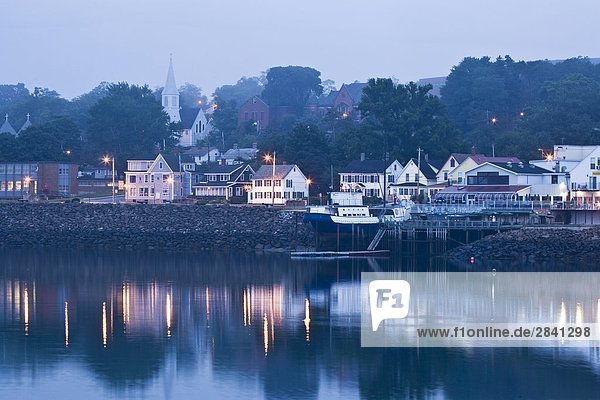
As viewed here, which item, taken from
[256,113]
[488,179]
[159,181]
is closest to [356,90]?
[256,113]

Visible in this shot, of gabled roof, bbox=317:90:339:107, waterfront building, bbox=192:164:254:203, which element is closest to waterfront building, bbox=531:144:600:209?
waterfront building, bbox=192:164:254:203

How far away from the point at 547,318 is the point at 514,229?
91.3 feet

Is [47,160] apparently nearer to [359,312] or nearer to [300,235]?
[300,235]

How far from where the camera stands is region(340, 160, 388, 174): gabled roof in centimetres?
10338

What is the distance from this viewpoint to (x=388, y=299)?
5319 centimetres

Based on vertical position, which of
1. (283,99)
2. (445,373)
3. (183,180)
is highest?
(283,99)

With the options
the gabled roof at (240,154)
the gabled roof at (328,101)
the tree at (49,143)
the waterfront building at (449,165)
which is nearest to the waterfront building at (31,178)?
the tree at (49,143)

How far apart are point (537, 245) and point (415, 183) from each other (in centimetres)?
2961

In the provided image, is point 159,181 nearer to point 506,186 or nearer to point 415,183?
point 415,183

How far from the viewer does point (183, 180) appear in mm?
111375

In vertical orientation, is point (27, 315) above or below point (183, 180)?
below

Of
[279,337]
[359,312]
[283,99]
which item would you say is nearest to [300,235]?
[359,312]

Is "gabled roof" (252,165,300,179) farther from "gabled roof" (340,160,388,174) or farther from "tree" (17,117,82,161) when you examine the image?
"tree" (17,117,82,161)

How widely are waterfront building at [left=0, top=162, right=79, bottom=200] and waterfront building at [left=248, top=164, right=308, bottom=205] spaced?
2105 cm
